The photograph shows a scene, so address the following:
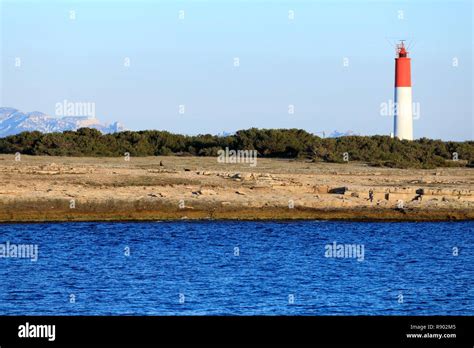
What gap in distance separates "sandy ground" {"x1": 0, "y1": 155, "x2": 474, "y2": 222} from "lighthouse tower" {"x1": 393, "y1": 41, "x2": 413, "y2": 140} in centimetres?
1862

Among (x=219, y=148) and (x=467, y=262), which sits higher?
(x=219, y=148)

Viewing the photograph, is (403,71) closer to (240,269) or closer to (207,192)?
(207,192)

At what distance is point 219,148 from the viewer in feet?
168

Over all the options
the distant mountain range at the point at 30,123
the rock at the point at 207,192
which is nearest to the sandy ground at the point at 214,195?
the rock at the point at 207,192

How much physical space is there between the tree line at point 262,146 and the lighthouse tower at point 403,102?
3839 mm

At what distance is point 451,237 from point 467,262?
4.32 meters

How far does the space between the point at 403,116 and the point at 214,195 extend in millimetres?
25669

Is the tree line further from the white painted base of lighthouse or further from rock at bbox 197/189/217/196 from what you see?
rock at bbox 197/189/217/196

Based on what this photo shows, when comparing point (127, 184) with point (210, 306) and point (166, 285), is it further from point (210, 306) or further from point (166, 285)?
point (210, 306)

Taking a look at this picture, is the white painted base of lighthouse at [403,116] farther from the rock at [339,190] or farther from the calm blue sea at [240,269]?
the calm blue sea at [240,269]

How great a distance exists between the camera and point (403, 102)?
60.0 meters

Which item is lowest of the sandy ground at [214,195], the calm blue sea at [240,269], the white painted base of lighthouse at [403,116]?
the calm blue sea at [240,269]

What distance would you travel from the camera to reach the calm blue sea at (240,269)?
76.6ft
